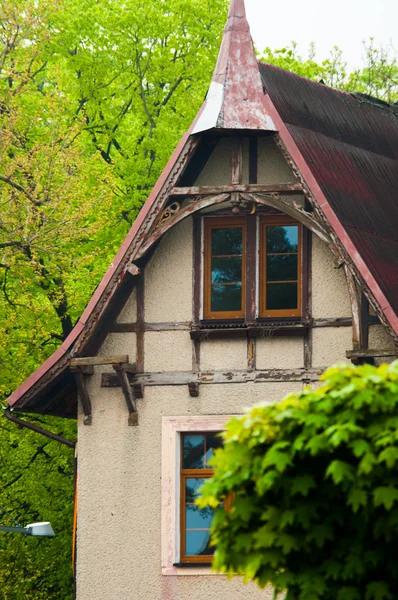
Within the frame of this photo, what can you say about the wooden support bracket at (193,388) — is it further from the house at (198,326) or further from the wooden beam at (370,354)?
the wooden beam at (370,354)

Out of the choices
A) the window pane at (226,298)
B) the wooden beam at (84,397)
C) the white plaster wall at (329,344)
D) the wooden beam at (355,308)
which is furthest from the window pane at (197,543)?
the wooden beam at (355,308)

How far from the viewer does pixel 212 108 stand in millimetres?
21125

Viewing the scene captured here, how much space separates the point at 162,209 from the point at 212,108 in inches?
57.8

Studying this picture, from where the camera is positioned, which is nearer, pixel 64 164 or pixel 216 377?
pixel 216 377

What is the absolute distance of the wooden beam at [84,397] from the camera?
69.6ft

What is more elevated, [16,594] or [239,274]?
[239,274]

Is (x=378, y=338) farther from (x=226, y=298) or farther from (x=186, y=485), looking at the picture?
(x=186, y=485)

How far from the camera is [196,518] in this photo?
21078 millimetres

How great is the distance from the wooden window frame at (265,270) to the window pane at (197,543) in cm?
288

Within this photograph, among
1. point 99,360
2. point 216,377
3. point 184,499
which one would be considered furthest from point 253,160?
point 184,499

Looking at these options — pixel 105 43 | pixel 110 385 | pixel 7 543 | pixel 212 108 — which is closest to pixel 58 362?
pixel 110 385

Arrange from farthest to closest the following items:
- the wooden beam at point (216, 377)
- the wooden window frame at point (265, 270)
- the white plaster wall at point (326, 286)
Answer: the wooden window frame at point (265, 270) < the wooden beam at point (216, 377) < the white plaster wall at point (326, 286)

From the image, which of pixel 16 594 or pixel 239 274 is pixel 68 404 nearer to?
pixel 239 274

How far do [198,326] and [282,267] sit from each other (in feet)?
4.30
